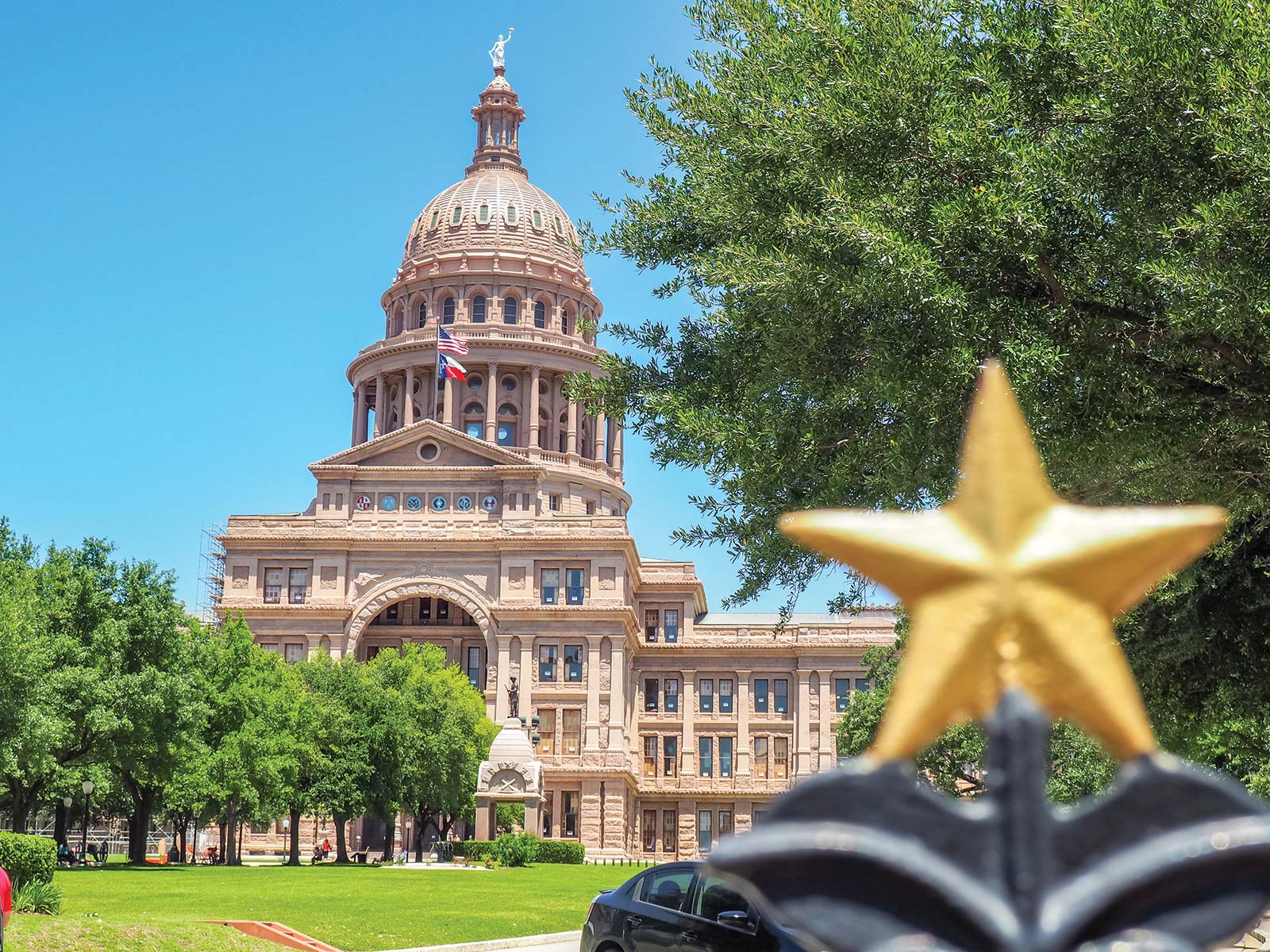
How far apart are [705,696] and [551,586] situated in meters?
16.9

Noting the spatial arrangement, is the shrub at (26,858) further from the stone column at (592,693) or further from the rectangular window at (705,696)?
the rectangular window at (705,696)

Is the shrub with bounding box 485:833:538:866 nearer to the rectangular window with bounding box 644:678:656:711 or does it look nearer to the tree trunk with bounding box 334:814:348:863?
the tree trunk with bounding box 334:814:348:863

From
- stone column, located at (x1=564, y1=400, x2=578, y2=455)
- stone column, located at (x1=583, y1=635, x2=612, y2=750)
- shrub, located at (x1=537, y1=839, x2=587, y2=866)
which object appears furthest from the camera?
stone column, located at (x1=564, y1=400, x2=578, y2=455)

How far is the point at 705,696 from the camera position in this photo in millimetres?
100125

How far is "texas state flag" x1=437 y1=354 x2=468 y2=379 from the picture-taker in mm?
95688

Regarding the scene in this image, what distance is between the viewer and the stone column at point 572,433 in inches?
4136

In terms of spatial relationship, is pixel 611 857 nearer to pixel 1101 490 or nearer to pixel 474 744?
pixel 474 744

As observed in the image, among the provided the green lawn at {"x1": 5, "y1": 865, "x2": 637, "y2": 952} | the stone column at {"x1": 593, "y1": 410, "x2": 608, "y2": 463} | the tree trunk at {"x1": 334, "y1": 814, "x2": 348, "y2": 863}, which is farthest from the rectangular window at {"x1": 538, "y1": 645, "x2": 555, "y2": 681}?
the green lawn at {"x1": 5, "y1": 865, "x2": 637, "y2": 952}

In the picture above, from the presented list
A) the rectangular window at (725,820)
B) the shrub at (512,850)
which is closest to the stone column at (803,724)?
the rectangular window at (725,820)

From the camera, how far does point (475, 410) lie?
10656cm

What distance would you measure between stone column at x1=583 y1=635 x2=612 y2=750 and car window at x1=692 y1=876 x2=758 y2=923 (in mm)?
73587

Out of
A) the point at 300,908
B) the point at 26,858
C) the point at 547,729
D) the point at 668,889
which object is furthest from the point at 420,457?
the point at 668,889

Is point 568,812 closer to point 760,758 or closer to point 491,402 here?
point 760,758

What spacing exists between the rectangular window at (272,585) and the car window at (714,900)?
7885 cm
